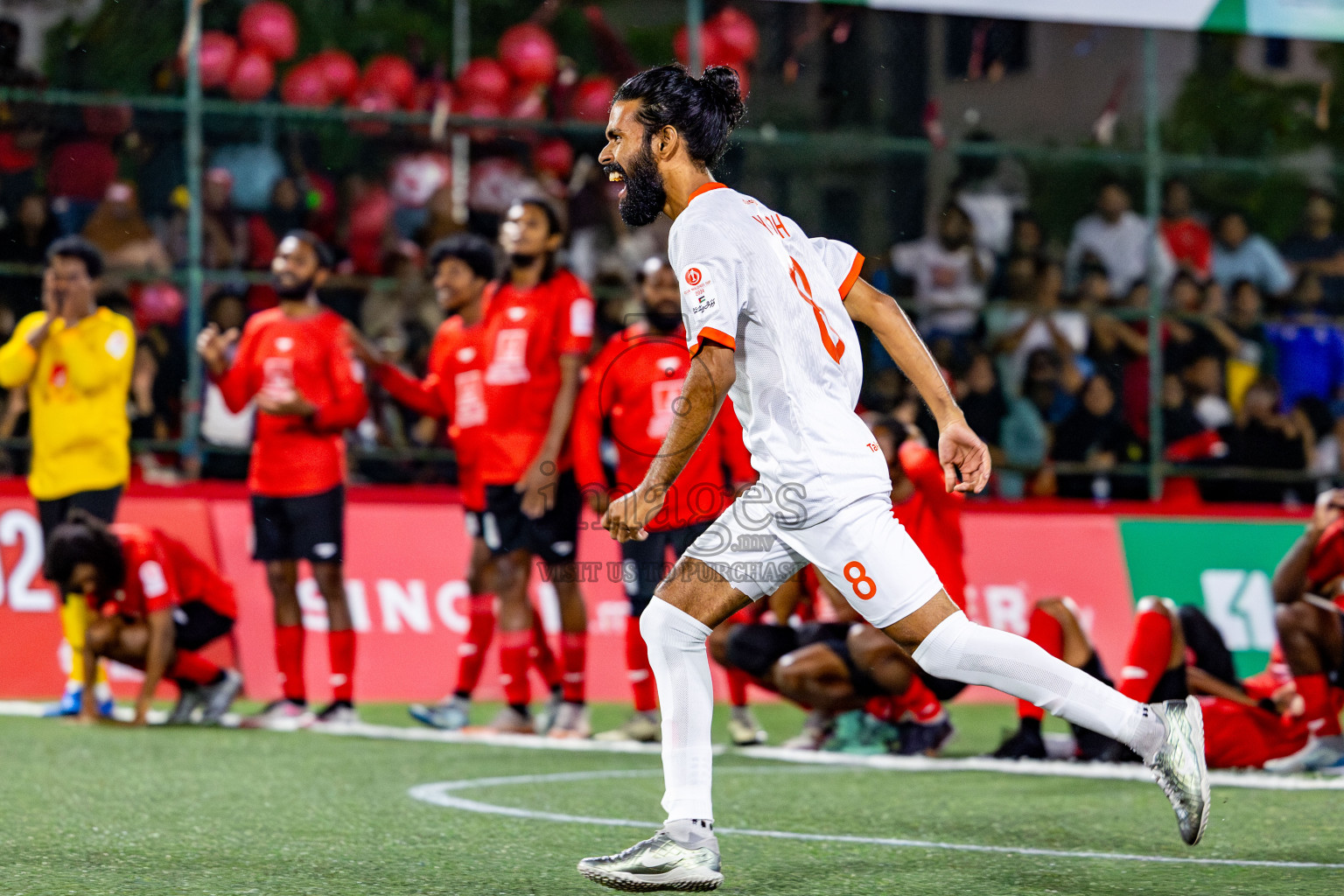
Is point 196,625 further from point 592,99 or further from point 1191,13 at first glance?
point 1191,13

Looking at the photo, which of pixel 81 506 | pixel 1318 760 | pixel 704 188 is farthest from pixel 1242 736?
pixel 81 506

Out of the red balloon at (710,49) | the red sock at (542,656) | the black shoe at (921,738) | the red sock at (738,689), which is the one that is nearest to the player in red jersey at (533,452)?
the red sock at (542,656)

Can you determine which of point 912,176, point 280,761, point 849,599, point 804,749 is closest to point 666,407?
point 804,749

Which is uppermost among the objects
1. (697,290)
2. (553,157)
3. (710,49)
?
(710,49)

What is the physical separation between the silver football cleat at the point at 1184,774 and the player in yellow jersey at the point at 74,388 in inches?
243

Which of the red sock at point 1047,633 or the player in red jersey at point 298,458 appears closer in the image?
the red sock at point 1047,633

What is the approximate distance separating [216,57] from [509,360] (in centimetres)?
498

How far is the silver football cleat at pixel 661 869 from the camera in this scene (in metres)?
4.13

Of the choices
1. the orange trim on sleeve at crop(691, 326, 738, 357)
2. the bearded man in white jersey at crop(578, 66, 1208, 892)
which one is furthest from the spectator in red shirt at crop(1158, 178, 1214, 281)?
the orange trim on sleeve at crop(691, 326, 738, 357)

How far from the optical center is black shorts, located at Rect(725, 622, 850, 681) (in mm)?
7926

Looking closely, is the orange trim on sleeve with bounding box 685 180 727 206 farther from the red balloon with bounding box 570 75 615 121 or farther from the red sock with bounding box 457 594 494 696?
the red balloon with bounding box 570 75 615 121

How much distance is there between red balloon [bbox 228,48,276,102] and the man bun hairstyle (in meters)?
8.65

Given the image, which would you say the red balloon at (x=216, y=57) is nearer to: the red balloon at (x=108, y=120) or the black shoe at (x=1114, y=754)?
the red balloon at (x=108, y=120)

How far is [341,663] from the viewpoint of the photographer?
864 cm
